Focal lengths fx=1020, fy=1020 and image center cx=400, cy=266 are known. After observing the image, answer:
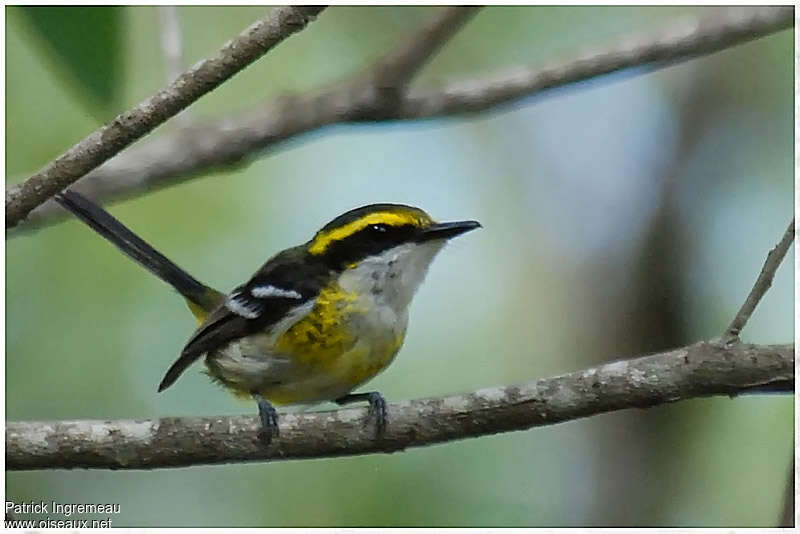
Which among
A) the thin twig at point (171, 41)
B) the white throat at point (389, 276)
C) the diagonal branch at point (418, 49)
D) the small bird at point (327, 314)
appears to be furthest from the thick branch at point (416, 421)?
the diagonal branch at point (418, 49)

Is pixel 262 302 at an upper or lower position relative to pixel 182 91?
lower

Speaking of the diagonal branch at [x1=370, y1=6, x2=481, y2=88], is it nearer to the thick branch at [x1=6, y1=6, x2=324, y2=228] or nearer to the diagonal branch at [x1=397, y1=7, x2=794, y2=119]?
the diagonal branch at [x1=397, y1=7, x2=794, y2=119]

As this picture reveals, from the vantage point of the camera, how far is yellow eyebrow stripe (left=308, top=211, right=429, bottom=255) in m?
2.17

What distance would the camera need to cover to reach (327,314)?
2215mm

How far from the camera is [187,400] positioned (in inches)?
89.5

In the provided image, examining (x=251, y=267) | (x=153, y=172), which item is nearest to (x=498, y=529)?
(x=251, y=267)

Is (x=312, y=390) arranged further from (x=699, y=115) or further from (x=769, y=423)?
(x=699, y=115)

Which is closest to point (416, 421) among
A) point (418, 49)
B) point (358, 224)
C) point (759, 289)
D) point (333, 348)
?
point (333, 348)

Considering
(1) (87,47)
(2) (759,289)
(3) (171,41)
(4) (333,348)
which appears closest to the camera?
(2) (759,289)

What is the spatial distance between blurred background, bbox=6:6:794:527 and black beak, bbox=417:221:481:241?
9 cm

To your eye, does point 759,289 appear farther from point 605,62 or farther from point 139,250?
point 139,250

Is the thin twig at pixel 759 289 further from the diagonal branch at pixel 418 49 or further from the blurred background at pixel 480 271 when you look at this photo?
the diagonal branch at pixel 418 49

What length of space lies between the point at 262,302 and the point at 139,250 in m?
0.40

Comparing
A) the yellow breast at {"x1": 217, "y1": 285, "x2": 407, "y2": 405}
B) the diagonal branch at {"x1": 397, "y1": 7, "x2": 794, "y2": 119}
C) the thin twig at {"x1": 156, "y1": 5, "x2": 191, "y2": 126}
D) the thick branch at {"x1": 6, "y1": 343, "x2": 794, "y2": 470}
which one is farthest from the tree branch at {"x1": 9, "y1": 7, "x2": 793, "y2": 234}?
the thick branch at {"x1": 6, "y1": 343, "x2": 794, "y2": 470}
